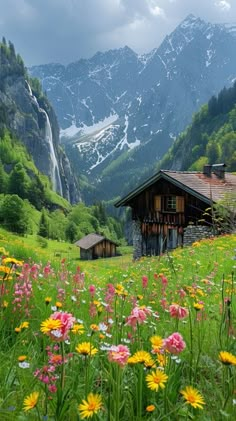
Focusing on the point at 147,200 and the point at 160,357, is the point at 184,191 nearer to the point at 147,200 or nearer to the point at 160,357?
the point at 147,200

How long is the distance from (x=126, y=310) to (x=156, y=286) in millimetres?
1954

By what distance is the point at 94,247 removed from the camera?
242 ft

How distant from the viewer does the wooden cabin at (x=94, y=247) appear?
239 ft

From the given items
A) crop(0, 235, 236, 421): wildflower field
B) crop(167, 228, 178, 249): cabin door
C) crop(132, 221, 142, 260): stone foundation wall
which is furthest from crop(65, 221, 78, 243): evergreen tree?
crop(0, 235, 236, 421): wildflower field

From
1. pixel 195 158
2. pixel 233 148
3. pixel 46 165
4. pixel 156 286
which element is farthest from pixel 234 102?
pixel 156 286

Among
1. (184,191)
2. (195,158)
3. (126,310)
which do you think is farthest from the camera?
(195,158)

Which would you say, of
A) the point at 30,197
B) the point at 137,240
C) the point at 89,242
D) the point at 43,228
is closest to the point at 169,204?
the point at 137,240

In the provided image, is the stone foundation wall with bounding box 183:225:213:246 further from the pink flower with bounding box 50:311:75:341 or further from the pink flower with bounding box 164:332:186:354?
the pink flower with bounding box 50:311:75:341

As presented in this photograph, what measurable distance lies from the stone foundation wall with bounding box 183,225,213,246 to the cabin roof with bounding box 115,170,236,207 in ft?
7.90

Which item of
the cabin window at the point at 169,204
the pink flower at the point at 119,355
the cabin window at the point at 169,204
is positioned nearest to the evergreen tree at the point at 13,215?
the cabin window at the point at 169,204

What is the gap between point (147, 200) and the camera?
3756 cm

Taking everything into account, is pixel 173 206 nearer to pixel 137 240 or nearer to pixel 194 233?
pixel 194 233

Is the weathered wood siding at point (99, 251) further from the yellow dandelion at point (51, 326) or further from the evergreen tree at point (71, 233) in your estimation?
the yellow dandelion at point (51, 326)

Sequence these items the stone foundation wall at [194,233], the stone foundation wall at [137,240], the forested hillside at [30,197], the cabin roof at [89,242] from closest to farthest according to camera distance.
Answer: the stone foundation wall at [194,233]
the stone foundation wall at [137,240]
the cabin roof at [89,242]
the forested hillside at [30,197]
